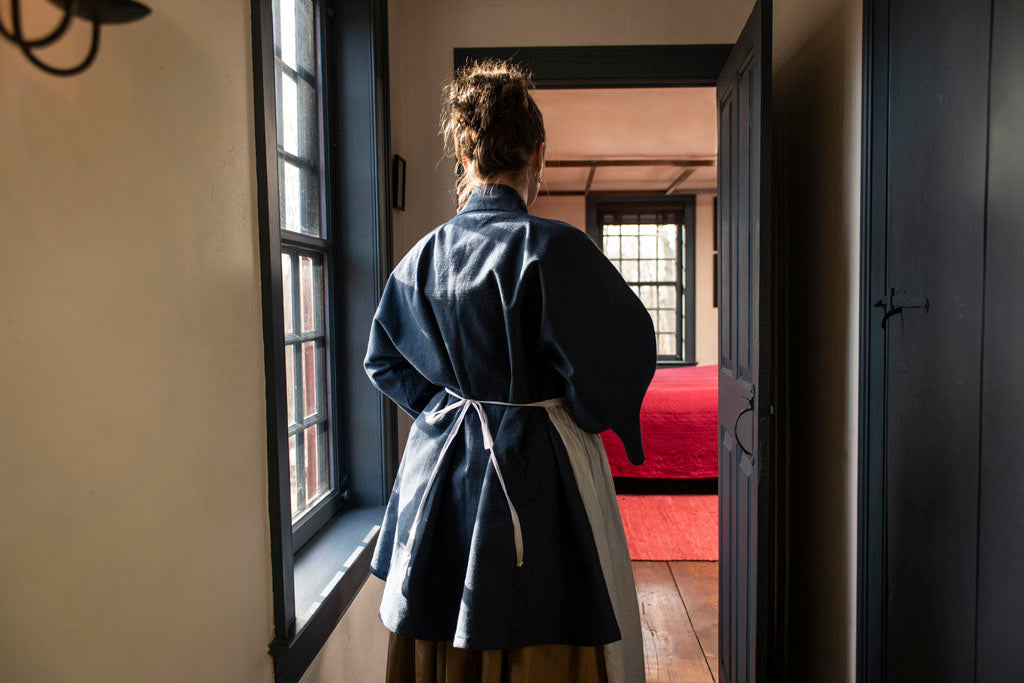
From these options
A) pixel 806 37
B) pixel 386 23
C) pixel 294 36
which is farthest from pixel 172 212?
pixel 806 37

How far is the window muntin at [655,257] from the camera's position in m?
7.25

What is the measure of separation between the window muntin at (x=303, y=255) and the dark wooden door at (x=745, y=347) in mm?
1206

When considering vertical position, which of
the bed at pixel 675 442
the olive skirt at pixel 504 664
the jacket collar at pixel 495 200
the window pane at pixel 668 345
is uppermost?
the jacket collar at pixel 495 200

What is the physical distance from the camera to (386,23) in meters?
2.08

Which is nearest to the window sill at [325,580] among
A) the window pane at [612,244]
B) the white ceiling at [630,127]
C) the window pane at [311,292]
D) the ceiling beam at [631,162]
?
the window pane at [311,292]

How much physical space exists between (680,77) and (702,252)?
509cm

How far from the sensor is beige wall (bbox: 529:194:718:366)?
23.3 ft

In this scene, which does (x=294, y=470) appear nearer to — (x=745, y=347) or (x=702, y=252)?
(x=745, y=347)

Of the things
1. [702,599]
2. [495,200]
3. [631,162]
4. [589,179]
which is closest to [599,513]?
[495,200]

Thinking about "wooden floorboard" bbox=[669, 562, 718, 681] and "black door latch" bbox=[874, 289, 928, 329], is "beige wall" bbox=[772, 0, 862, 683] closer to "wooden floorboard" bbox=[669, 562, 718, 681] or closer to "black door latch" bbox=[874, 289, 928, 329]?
"black door latch" bbox=[874, 289, 928, 329]

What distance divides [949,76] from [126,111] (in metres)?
1.35

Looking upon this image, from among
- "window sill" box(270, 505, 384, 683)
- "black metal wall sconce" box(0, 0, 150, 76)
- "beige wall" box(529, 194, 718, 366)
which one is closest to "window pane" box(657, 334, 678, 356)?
"beige wall" box(529, 194, 718, 366)

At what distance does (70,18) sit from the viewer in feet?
1.93

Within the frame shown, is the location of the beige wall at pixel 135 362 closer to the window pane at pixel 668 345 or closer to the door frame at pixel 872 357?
the door frame at pixel 872 357
